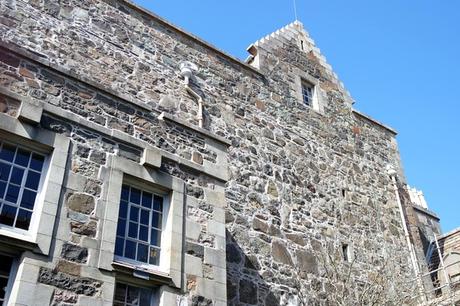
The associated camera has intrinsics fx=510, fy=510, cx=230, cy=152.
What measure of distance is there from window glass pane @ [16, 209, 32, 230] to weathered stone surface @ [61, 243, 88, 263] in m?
0.49

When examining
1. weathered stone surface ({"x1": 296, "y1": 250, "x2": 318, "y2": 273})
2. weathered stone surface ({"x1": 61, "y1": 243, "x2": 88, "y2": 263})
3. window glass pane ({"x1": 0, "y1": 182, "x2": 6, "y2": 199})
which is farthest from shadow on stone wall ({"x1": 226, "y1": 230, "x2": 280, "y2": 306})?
window glass pane ({"x1": 0, "y1": 182, "x2": 6, "y2": 199})

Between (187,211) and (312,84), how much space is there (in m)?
7.61

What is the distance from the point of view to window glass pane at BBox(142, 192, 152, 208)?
6848 millimetres

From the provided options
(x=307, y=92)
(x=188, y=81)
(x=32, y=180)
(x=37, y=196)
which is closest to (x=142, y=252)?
(x=37, y=196)

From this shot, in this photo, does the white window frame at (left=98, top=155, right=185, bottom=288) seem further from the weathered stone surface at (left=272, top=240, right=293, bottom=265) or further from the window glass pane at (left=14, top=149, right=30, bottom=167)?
the weathered stone surface at (left=272, top=240, right=293, bottom=265)

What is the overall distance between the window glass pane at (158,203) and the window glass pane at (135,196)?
234 millimetres

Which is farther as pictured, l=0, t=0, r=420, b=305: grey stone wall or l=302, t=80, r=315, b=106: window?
l=302, t=80, r=315, b=106: window

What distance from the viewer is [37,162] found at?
20.0 feet

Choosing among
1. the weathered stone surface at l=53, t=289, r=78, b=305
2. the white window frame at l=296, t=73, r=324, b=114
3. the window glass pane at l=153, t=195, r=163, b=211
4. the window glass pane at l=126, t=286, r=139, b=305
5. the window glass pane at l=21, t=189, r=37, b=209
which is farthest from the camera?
the white window frame at l=296, t=73, r=324, b=114

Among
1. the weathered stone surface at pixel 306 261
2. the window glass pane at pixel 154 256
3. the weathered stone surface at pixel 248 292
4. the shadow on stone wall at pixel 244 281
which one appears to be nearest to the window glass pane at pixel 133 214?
the window glass pane at pixel 154 256

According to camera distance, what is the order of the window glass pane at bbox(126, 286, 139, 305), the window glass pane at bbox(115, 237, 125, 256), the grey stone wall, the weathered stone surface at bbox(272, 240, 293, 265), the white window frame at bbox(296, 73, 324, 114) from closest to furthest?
the window glass pane at bbox(126, 286, 139, 305)
the window glass pane at bbox(115, 237, 125, 256)
the grey stone wall
the weathered stone surface at bbox(272, 240, 293, 265)
the white window frame at bbox(296, 73, 324, 114)

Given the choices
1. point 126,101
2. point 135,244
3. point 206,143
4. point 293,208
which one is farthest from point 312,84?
point 135,244

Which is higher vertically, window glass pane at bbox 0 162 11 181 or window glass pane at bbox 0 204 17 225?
window glass pane at bbox 0 162 11 181

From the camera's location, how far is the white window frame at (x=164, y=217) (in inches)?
237
